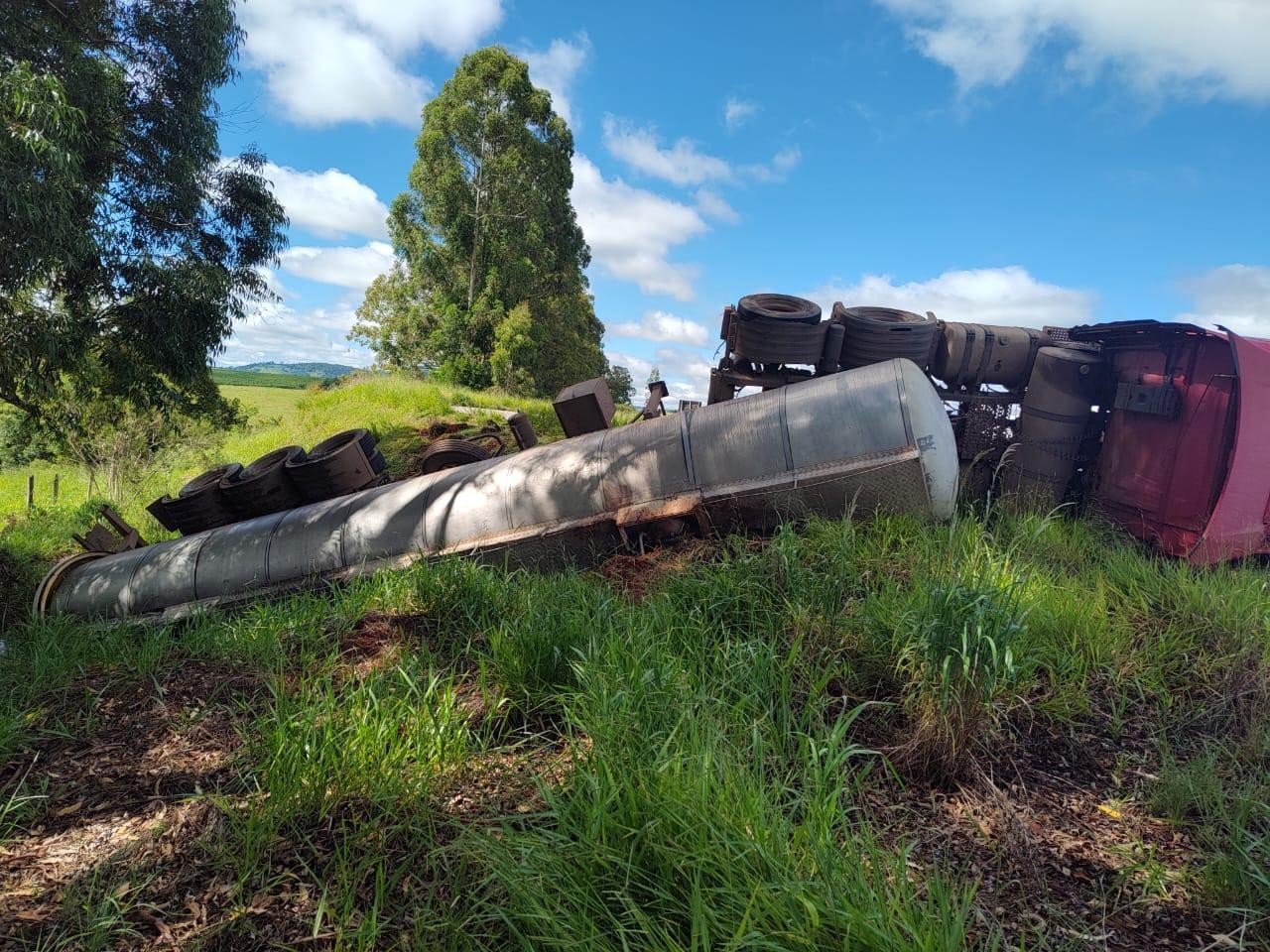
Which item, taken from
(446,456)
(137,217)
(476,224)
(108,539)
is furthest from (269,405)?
(446,456)

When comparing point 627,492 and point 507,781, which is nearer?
point 507,781

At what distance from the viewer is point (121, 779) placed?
9.05 ft

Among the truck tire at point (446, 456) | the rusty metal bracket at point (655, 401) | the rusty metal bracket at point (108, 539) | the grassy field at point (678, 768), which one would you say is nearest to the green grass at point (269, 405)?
the rusty metal bracket at point (108, 539)

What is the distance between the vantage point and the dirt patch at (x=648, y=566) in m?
4.57

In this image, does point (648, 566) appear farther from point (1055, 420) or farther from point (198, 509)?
point (198, 509)

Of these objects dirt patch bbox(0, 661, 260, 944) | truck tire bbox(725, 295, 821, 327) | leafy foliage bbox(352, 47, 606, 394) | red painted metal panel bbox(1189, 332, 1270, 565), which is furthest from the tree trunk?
dirt patch bbox(0, 661, 260, 944)


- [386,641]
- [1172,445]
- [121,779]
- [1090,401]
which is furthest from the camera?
[1090,401]

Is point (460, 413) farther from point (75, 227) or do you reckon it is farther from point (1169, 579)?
point (1169, 579)

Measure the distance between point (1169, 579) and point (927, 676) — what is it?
279 centimetres

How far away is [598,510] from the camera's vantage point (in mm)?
5566

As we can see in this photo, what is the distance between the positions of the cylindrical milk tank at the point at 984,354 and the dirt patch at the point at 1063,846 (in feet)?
17.1

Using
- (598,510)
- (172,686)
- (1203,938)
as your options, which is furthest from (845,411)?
(172,686)

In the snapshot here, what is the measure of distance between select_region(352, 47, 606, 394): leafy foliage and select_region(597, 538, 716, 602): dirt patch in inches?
737

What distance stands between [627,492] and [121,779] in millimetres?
3570
